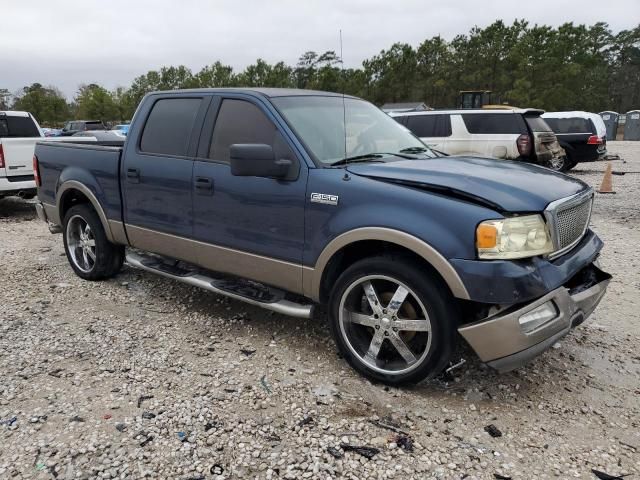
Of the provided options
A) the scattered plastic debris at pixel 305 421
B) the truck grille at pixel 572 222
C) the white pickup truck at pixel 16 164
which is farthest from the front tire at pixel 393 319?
the white pickup truck at pixel 16 164

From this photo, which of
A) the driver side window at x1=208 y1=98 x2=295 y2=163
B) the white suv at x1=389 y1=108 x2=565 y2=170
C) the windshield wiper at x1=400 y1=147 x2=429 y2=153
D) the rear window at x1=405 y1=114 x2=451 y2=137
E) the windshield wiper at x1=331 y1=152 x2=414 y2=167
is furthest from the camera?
the rear window at x1=405 y1=114 x2=451 y2=137

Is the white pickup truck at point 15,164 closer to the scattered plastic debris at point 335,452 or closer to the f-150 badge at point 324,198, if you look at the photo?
the f-150 badge at point 324,198

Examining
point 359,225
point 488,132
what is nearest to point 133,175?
point 359,225

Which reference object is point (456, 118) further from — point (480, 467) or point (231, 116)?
point (480, 467)

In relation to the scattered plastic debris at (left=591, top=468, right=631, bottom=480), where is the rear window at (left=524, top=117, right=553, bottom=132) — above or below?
above

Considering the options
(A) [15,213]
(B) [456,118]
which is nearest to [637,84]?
(B) [456,118]

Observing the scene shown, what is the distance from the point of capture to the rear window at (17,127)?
955 cm

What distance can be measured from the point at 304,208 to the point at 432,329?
3.81 feet

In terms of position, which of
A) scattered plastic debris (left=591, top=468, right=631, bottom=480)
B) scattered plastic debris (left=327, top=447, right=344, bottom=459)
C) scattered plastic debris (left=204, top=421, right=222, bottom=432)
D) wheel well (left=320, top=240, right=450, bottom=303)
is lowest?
scattered plastic debris (left=591, top=468, right=631, bottom=480)

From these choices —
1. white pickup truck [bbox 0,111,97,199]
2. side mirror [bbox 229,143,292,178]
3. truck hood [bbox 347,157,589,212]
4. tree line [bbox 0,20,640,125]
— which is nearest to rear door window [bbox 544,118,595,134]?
white pickup truck [bbox 0,111,97,199]

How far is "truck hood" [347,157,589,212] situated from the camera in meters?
2.92

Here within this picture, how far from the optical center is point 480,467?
8.55 feet

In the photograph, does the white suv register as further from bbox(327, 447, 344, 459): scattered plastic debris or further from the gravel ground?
bbox(327, 447, 344, 459): scattered plastic debris

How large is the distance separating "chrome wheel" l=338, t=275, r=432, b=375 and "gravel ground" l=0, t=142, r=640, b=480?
0.68 feet
